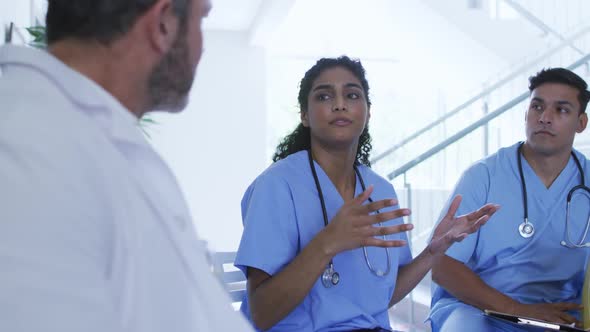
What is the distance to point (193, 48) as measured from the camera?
0.69 m

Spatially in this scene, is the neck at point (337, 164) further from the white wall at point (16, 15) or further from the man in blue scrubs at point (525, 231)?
the white wall at point (16, 15)

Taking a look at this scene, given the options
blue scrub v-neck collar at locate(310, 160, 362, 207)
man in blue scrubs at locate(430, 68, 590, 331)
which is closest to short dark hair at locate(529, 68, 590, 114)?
man in blue scrubs at locate(430, 68, 590, 331)

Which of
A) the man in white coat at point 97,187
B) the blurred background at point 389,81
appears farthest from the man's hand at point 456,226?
the blurred background at point 389,81

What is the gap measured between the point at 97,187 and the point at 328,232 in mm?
690

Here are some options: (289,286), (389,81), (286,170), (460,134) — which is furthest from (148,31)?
(389,81)

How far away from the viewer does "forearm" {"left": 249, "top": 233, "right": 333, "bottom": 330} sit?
47.6 inches

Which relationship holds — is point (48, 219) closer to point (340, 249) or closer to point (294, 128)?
point (340, 249)

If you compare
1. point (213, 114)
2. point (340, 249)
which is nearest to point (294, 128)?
point (340, 249)

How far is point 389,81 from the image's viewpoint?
6.89m

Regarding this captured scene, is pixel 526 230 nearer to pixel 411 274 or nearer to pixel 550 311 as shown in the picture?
pixel 550 311

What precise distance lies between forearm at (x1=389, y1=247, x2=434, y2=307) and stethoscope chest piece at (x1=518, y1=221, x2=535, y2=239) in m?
0.32

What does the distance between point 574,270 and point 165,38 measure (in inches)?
56.7

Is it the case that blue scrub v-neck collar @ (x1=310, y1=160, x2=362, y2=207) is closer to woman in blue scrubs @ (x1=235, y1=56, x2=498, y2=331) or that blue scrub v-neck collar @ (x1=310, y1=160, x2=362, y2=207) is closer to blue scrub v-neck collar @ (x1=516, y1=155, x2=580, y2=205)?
woman in blue scrubs @ (x1=235, y1=56, x2=498, y2=331)

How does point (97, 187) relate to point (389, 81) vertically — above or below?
below
